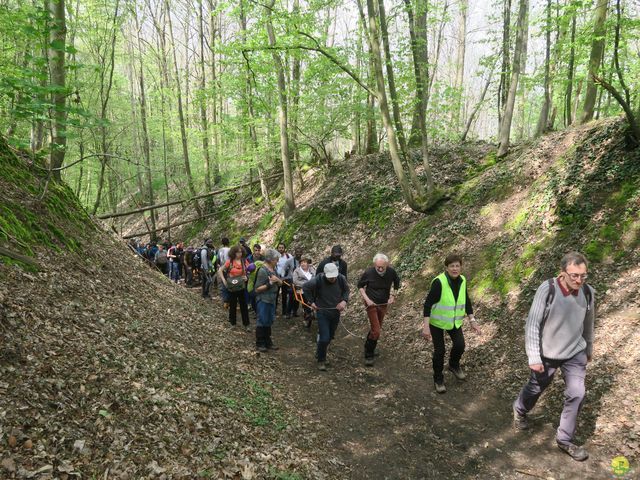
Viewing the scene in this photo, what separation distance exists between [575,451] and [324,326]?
4.04 meters

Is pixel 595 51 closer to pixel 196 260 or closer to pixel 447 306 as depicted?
pixel 447 306

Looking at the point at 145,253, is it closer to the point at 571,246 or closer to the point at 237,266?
the point at 237,266

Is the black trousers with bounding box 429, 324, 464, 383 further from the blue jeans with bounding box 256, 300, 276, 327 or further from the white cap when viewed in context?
the blue jeans with bounding box 256, 300, 276, 327

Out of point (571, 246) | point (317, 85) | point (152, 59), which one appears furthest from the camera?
point (152, 59)

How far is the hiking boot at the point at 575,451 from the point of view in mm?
4250

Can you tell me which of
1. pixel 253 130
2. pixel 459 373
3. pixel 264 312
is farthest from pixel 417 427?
pixel 253 130

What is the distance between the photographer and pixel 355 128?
19453 millimetres

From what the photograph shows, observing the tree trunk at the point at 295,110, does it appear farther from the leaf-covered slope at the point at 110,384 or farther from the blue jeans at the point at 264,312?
the leaf-covered slope at the point at 110,384

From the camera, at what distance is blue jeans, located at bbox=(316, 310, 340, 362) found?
708cm

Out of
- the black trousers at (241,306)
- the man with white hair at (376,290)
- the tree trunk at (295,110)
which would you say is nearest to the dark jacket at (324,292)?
the man with white hair at (376,290)

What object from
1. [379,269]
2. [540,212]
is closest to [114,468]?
[379,269]

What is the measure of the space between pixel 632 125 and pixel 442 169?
6.59 meters

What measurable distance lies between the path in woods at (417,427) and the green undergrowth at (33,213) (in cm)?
475

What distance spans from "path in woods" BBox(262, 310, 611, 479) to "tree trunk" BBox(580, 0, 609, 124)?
785 cm
